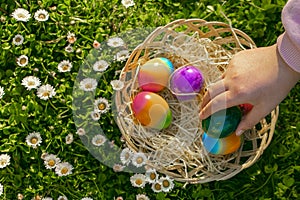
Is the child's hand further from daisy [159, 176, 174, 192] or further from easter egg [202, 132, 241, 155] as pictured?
daisy [159, 176, 174, 192]

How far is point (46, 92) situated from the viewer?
6.46 feet

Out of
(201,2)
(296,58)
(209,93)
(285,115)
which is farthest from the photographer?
(201,2)

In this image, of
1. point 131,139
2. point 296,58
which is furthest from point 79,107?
point 296,58

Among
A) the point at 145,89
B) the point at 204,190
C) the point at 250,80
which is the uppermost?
the point at 250,80

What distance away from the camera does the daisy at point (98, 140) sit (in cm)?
190

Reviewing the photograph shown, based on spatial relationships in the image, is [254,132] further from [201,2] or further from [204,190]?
[201,2]

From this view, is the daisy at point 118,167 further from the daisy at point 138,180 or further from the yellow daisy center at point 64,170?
the yellow daisy center at point 64,170

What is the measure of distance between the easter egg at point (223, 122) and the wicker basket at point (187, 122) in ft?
0.34

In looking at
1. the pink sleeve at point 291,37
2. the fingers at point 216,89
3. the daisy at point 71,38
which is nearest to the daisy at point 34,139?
the daisy at point 71,38

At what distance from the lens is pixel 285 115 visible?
194cm

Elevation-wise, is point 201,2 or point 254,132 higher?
point 201,2

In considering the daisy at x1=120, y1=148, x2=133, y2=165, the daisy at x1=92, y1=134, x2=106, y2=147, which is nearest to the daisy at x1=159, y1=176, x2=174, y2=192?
the daisy at x1=120, y1=148, x2=133, y2=165

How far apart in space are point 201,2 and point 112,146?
1.98 feet

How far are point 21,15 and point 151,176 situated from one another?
73 cm
